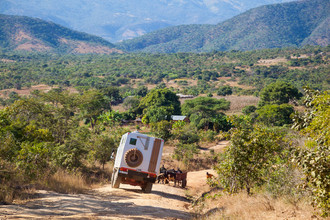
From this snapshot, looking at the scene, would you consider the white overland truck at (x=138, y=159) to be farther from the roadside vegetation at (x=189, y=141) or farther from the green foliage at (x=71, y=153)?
the green foliage at (x=71, y=153)

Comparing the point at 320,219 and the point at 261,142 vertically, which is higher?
the point at 261,142

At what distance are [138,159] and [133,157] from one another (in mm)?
247

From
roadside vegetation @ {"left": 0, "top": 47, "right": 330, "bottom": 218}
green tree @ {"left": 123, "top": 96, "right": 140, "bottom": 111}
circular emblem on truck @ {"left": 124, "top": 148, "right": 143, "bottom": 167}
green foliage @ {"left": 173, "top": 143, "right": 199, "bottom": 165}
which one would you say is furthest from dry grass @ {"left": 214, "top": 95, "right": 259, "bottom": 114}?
→ circular emblem on truck @ {"left": 124, "top": 148, "right": 143, "bottom": 167}

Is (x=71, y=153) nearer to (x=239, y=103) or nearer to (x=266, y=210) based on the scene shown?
(x=266, y=210)

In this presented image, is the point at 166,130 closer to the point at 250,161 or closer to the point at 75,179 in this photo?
the point at 75,179

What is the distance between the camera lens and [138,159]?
1437cm

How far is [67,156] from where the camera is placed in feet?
56.3

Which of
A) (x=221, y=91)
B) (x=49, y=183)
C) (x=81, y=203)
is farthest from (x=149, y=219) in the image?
(x=221, y=91)

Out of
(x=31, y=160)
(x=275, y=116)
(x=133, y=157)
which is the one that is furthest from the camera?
(x=275, y=116)

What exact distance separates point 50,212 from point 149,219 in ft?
9.10

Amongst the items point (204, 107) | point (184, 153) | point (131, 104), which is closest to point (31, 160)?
point (184, 153)

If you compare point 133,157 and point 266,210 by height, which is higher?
point 133,157

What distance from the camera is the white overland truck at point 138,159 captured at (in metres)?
14.3

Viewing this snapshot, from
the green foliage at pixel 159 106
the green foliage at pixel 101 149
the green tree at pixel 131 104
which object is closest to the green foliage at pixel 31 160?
the green foliage at pixel 101 149
